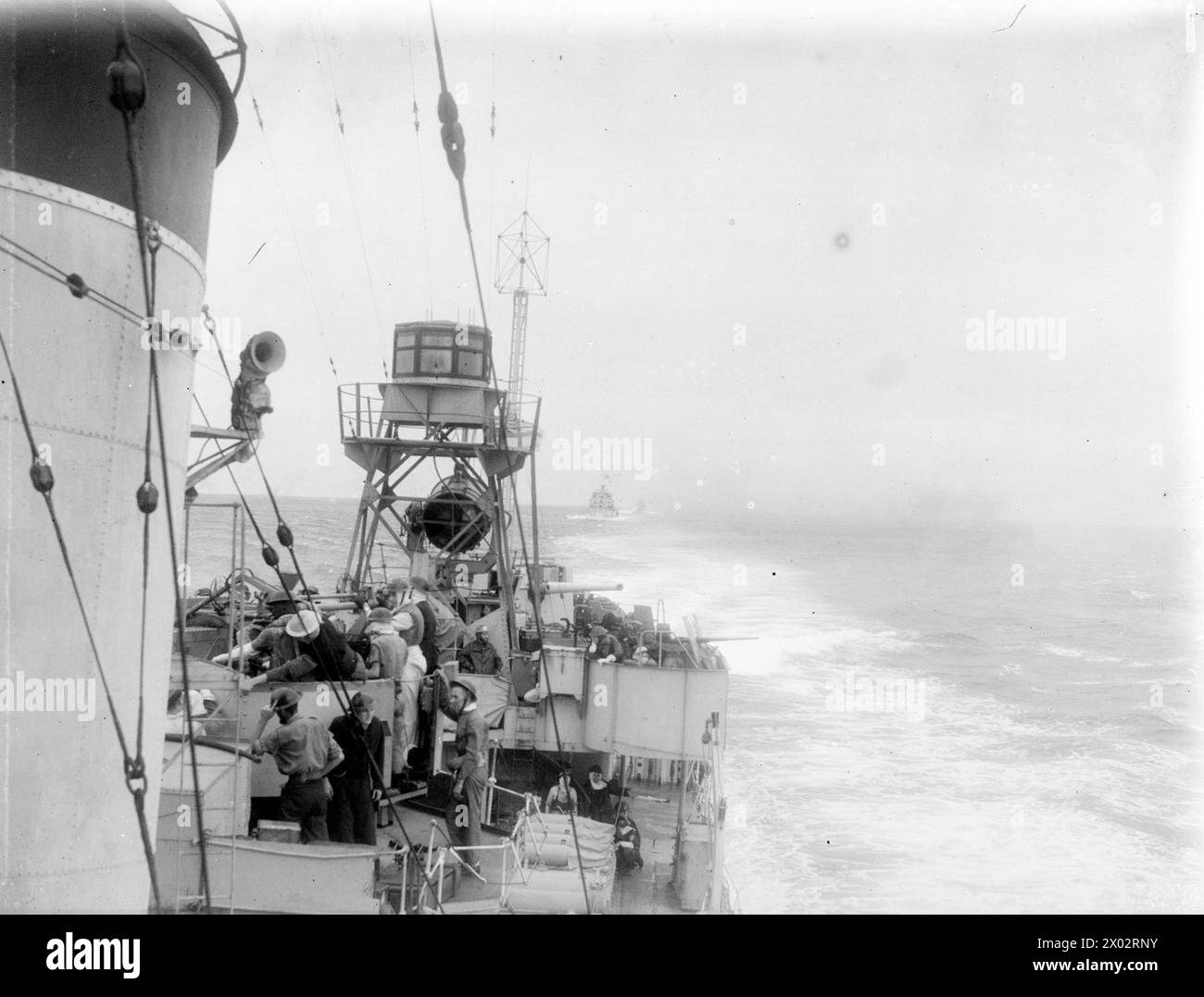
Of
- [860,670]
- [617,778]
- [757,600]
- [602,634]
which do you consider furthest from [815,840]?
[757,600]

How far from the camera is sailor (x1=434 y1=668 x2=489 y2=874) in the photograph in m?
7.45

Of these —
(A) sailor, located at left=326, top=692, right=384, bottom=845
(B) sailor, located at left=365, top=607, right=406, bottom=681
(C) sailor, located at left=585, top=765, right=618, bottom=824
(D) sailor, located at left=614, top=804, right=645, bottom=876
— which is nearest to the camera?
(A) sailor, located at left=326, top=692, right=384, bottom=845

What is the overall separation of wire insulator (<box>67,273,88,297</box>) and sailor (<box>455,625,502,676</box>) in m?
9.35

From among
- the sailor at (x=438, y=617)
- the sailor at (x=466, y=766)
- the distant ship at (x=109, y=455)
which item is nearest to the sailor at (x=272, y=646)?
the sailor at (x=466, y=766)

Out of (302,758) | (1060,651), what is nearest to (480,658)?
(302,758)

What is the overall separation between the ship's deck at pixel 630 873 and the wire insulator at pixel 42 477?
3824mm

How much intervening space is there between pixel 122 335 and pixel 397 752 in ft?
18.9

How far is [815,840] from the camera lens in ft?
62.6

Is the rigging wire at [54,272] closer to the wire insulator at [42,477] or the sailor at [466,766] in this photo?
the wire insulator at [42,477]

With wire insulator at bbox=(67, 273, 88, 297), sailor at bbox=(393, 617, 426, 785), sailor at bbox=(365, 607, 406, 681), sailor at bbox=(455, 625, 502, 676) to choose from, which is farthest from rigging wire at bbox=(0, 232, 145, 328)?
sailor at bbox=(455, 625, 502, 676)

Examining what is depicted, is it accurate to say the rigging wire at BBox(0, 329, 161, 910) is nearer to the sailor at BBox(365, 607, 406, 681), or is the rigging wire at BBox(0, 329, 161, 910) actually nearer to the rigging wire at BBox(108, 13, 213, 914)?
the rigging wire at BBox(108, 13, 213, 914)

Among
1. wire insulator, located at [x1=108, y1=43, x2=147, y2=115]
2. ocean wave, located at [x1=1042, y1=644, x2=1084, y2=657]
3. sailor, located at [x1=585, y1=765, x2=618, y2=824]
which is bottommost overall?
ocean wave, located at [x1=1042, y1=644, x2=1084, y2=657]

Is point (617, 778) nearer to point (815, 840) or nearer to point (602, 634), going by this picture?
point (602, 634)

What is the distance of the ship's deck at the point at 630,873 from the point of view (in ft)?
23.2
